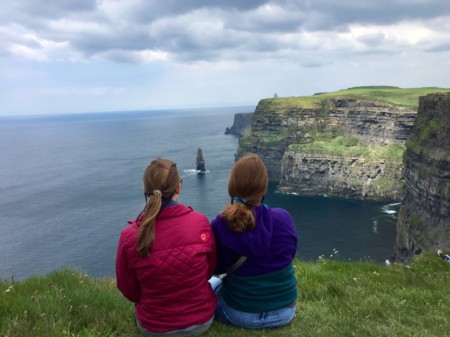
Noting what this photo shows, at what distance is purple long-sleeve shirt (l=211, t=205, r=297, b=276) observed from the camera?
5535mm

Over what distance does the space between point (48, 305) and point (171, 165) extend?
3161mm

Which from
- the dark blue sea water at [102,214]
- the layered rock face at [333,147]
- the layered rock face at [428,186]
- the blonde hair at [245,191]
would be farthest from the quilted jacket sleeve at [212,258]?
the layered rock face at [333,147]

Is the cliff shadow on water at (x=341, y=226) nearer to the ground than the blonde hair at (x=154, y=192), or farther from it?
nearer to the ground

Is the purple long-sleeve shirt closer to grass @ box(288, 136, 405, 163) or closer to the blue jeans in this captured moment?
the blue jeans

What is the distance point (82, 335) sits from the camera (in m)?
5.23

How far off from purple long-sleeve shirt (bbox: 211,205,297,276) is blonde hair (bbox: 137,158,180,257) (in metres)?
0.92

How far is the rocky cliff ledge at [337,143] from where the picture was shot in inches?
4692

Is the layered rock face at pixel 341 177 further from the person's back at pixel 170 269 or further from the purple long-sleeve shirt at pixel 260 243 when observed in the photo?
the person's back at pixel 170 269

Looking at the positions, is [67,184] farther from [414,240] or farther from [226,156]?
[414,240]

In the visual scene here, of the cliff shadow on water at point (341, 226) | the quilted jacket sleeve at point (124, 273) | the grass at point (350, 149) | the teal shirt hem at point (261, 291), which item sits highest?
the quilted jacket sleeve at point (124, 273)

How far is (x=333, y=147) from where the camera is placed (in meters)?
132

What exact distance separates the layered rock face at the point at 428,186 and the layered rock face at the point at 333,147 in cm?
4370

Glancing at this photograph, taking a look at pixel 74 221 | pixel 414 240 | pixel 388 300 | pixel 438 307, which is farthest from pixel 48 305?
pixel 74 221

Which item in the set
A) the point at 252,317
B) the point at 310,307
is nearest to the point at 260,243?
the point at 252,317
